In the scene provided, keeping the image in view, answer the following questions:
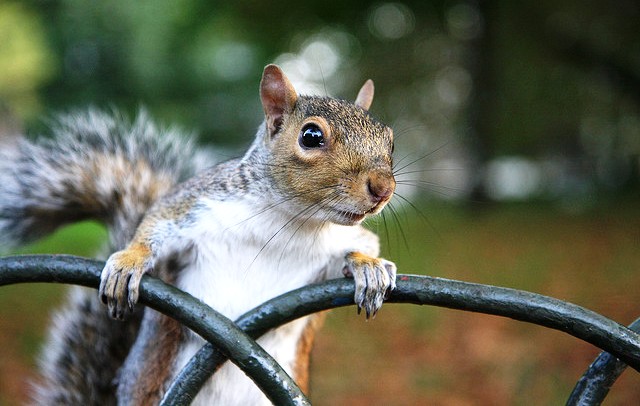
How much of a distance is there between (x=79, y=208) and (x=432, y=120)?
10336mm

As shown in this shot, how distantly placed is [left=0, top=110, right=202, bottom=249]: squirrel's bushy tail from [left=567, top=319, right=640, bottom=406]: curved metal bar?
2.86 feet

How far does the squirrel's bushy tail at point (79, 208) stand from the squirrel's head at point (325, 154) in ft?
1.13

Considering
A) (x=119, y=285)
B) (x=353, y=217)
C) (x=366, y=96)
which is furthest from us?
(x=366, y=96)

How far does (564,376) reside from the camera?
95.9 inches

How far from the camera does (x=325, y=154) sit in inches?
40.9

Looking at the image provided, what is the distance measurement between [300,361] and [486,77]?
232 inches

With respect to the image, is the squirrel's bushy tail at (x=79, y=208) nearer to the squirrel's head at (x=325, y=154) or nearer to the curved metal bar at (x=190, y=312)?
the squirrel's head at (x=325, y=154)

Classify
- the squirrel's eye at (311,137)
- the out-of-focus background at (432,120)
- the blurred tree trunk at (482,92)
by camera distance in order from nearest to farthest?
1. the squirrel's eye at (311,137)
2. the out-of-focus background at (432,120)
3. the blurred tree trunk at (482,92)

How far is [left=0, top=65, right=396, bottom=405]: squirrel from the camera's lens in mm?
1008

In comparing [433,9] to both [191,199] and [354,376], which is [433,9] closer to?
[354,376]

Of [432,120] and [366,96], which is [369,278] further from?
[432,120]

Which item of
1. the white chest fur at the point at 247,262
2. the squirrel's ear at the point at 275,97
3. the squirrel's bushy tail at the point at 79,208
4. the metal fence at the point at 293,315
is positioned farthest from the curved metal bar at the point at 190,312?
the squirrel's bushy tail at the point at 79,208

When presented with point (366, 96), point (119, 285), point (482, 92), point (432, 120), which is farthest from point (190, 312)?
point (432, 120)

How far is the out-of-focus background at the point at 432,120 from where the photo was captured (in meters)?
2.64
